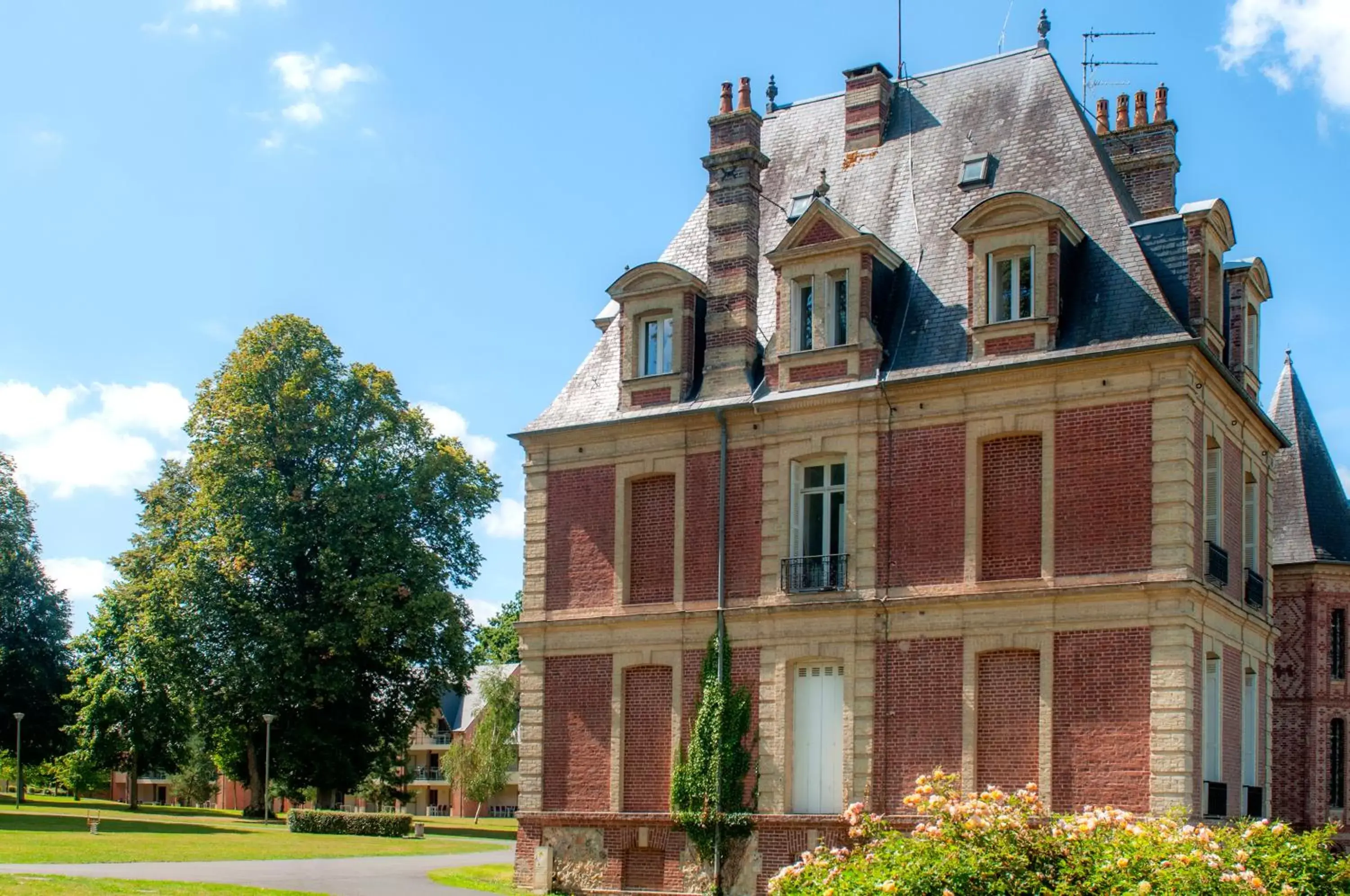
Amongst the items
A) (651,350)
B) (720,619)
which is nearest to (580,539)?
(720,619)

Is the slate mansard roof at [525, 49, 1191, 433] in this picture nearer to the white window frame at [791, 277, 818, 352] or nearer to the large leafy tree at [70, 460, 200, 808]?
the white window frame at [791, 277, 818, 352]

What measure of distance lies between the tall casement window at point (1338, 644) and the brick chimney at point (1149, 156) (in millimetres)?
9441

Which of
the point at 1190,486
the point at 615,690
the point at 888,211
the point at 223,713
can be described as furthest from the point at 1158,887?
the point at 223,713

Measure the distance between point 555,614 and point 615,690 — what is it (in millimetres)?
1747

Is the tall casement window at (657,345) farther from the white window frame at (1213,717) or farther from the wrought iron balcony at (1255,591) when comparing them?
the wrought iron balcony at (1255,591)

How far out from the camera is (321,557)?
41.4m

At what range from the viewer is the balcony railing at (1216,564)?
21.4 metres

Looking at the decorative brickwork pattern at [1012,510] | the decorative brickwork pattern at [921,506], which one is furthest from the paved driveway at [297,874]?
the decorative brickwork pattern at [1012,510]

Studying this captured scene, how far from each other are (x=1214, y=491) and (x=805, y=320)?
6.61m

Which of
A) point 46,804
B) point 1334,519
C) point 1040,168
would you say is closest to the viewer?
point 1040,168

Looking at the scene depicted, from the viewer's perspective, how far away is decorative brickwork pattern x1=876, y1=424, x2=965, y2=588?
22.0 m

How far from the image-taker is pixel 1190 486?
66.7ft

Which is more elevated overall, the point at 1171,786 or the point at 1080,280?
the point at 1080,280

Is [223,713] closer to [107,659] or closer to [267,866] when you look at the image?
[107,659]
